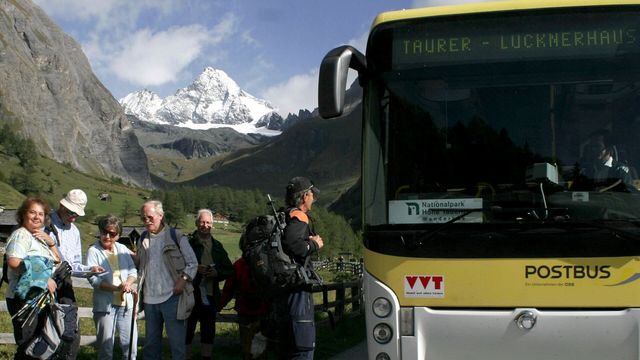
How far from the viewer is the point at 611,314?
17.0ft

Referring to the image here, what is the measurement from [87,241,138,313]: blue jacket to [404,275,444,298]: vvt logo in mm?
3436

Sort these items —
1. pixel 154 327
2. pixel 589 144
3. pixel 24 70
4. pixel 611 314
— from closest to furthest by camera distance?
pixel 611 314
pixel 589 144
pixel 154 327
pixel 24 70

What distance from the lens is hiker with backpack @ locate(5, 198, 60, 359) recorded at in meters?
6.28

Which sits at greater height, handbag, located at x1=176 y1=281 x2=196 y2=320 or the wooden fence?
handbag, located at x1=176 y1=281 x2=196 y2=320

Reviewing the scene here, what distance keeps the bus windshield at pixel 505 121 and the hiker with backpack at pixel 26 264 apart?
9.78 feet

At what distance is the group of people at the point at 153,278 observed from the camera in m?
6.19

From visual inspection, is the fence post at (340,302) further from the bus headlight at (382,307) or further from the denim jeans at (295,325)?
the bus headlight at (382,307)

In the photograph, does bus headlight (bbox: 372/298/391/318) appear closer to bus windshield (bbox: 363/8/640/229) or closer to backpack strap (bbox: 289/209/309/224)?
bus windshield (bbox: 363/8/640/229)

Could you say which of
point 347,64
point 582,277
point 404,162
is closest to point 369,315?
point 404,162

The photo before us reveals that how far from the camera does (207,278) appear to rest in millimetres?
8469

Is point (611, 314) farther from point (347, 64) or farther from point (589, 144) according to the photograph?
point (347, 64)

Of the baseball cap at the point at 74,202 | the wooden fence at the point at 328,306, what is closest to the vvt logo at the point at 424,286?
the wooden fence at the point at 328,306

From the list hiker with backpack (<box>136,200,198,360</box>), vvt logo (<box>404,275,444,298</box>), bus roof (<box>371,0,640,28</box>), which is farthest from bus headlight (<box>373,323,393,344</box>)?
bus roof (<box>371,0,640,28</box>)

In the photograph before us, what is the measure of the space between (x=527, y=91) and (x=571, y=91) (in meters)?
0.34
